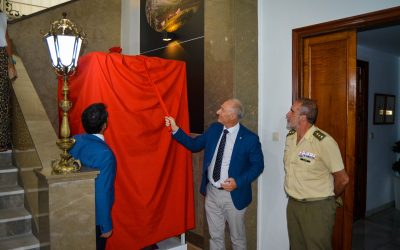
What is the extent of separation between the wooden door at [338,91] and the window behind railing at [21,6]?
4991 mm

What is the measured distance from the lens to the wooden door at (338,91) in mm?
2535

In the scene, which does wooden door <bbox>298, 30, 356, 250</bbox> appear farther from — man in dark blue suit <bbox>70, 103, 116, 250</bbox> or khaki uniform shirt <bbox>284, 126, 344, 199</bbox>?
man in dark blue suit <bbox>70, 103, 116, 250</bbox>

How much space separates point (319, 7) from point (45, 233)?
8.76 ft

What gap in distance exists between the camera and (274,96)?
2.95m

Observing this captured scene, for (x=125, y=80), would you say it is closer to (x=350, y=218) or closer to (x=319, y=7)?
(x=319, y=7)

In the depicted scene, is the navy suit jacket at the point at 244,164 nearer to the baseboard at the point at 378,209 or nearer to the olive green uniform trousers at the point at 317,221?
the olive green uniform trousers at the point at 317,221

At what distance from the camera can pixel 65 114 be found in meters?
2.07

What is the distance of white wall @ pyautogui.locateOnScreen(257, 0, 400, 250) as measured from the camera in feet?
9.28

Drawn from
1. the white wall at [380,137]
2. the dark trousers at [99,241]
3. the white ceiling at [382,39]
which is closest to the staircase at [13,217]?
the dark trousers at [99,241]

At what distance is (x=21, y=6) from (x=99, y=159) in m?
4.85

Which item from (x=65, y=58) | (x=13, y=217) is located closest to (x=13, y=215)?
(x=13, y=217)

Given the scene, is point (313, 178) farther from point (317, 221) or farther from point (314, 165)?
point (317, 221)

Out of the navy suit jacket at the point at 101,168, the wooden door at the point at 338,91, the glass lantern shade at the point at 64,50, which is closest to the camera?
the glass lantern shade at the point at 64,50

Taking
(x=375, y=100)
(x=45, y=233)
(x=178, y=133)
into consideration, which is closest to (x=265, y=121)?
(x=178, y=133)
